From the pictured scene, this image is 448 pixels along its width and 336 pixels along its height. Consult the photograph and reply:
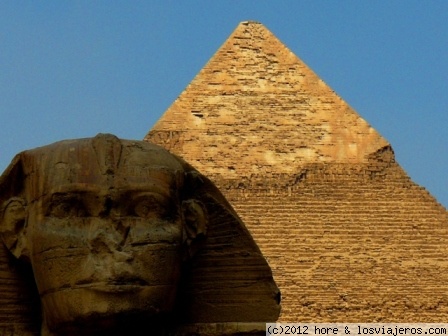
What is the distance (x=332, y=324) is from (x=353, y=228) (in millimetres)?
7338

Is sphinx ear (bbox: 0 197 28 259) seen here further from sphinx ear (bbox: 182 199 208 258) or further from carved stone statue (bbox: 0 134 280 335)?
sphinx ear (bbox: 182 199 208 258)

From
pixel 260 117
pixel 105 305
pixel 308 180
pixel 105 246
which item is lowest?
pixel 105 305

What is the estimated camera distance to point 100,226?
152 inches

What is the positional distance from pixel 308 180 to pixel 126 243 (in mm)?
56594

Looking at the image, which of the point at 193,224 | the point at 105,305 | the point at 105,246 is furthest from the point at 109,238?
the point at 193,224

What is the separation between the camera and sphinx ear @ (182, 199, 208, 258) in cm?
401

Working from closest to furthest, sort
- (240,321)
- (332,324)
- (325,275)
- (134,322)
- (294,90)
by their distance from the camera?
(134,322), (240,321), (332,324), (325,275), (294,90)

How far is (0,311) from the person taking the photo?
4.02 metres

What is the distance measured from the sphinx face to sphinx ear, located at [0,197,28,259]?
1.7 inches

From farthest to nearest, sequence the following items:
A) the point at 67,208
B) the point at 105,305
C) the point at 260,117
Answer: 1. the point at 260,117
2. the point at 67,208
3. the point at 105,305

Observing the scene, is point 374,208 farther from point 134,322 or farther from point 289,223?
point 134,322

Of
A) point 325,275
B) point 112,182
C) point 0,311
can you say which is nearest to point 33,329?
point 0,311

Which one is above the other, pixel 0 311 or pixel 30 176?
pixel 30 176

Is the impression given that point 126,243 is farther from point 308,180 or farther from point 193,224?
point 308,180
